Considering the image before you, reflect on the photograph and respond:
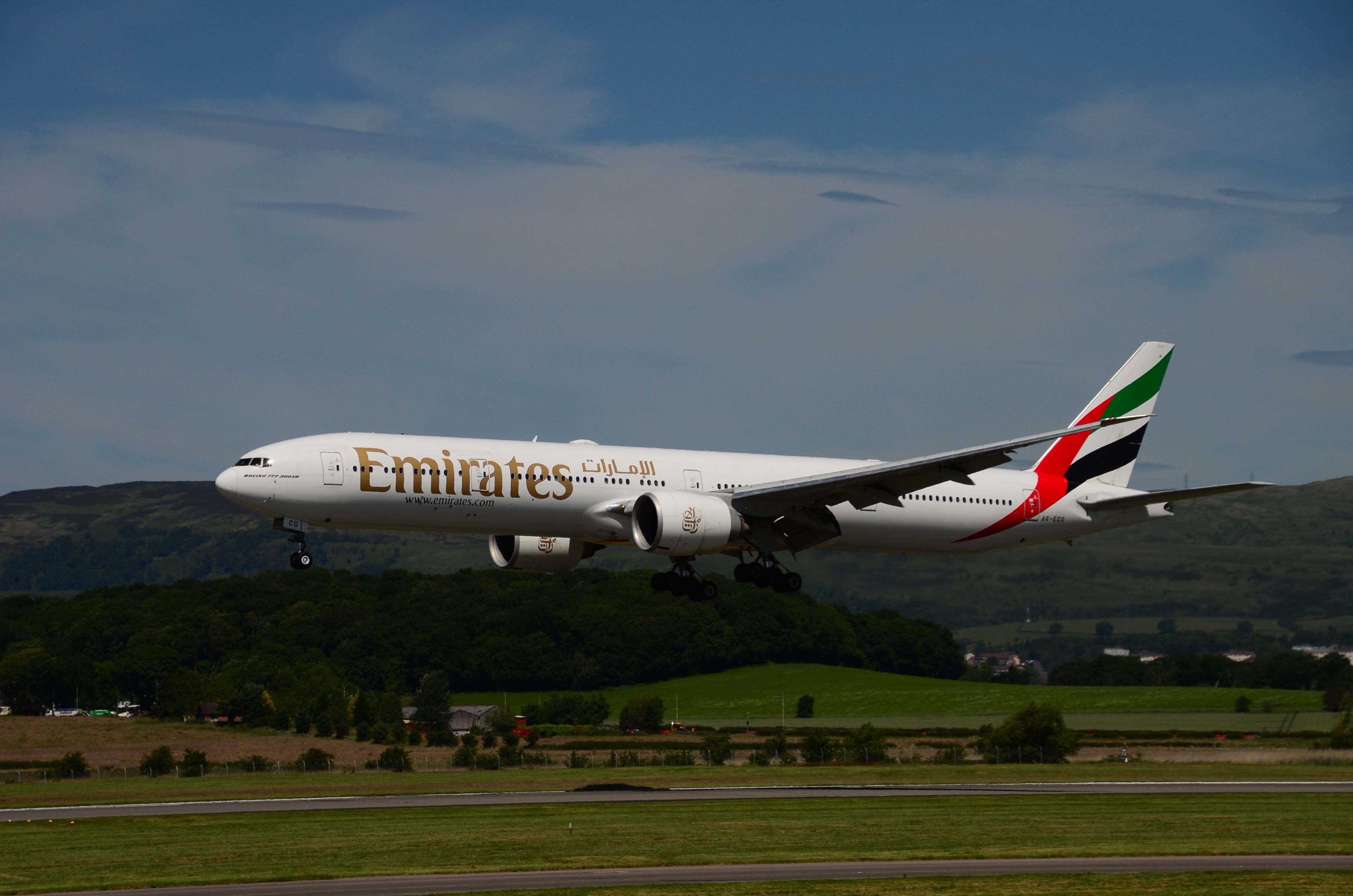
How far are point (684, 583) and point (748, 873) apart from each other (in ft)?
59.6

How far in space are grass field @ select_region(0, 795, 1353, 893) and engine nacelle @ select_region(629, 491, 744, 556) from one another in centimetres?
835

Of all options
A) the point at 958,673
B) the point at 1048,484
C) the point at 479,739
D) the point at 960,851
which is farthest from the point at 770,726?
the point at 960,851

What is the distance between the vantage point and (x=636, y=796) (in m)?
56.8

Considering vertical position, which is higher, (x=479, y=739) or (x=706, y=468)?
(x=706, y=468)

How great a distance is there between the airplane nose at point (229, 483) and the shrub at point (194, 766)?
38.9 m

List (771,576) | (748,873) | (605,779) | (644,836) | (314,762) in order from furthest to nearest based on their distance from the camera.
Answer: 1. (314,762)
2. (605,779)
3. (771,576)
4. (644,836)
5. (748,873)

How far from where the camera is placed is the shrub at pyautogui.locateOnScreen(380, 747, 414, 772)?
255 ft

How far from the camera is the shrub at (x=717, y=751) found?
7900cm

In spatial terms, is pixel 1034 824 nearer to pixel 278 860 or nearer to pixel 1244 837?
pixel 1244 837

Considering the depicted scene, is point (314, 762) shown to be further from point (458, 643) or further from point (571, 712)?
point (458, 643)

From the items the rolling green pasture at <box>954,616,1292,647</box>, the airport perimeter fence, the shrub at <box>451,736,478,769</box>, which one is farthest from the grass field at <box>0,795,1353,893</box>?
the rolling green pasture at <box>954,616,1292,647</box>

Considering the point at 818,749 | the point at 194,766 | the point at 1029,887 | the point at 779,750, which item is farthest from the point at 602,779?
the point at 1029,887

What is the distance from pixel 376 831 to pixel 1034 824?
1968cm

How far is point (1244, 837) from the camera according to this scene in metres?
41.7
